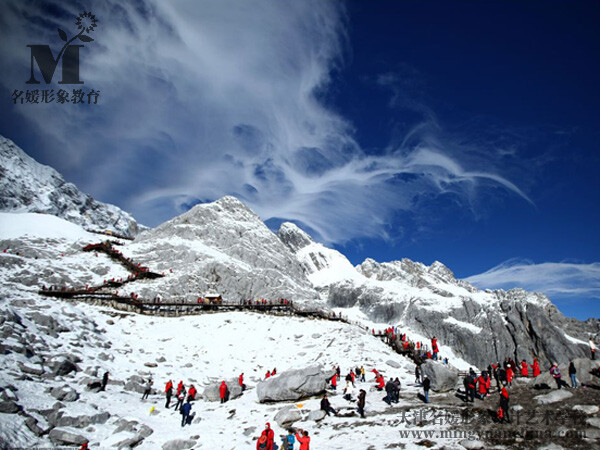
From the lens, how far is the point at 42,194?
126188 millimetres

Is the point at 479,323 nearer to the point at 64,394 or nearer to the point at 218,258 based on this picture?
the point at 218,258

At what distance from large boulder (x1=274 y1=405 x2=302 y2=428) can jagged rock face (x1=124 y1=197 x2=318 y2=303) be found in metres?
37.6

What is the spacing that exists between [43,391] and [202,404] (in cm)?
920

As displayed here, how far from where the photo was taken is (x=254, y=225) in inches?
3590

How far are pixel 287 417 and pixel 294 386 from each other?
3203mm

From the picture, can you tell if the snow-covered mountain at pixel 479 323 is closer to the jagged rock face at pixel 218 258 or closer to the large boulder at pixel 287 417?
the jagged rock face at pixel 218 258

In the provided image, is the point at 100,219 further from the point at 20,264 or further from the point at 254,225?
the point at 20,264

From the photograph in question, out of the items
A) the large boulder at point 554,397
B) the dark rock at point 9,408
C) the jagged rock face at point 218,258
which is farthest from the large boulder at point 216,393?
the jagged rock face at point 218,258

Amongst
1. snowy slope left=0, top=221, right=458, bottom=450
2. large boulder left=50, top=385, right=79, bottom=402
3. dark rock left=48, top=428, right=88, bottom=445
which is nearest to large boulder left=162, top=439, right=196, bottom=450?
snowy slope left=0, top=221, right=458, bottom=450

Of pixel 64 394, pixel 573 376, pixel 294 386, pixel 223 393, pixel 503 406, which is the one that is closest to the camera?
pixel 503 406

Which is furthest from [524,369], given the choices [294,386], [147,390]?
[147,390]

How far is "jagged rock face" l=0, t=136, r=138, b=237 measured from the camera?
371 ft

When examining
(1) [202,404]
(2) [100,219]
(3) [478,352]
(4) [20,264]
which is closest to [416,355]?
(1) [202,404]

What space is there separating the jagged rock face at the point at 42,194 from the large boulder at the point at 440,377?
137m
